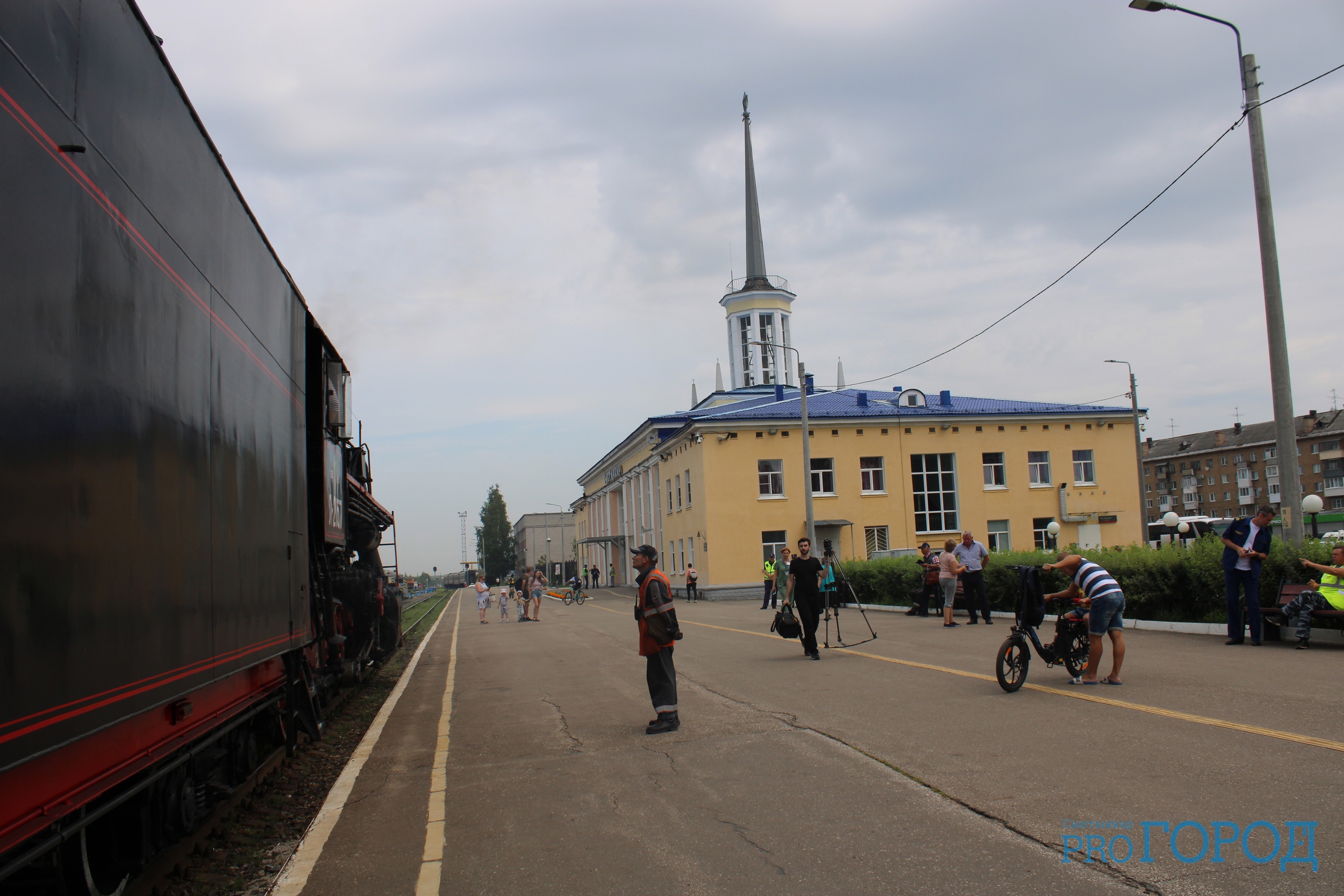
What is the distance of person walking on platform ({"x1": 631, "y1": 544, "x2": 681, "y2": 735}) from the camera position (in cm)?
847

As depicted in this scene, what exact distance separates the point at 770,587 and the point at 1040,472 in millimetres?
24078

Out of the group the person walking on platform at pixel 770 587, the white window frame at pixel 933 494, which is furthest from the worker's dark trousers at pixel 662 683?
the white window frame at pixel 933 494

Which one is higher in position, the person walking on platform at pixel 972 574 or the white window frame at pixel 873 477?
the white window frame at pixel 873 477

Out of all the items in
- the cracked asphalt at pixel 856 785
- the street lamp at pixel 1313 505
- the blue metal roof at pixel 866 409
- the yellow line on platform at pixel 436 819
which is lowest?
the yellow line on platform at pixel 436 819

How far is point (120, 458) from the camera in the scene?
11.7 ft

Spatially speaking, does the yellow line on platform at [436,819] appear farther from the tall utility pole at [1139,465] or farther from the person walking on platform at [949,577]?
the tall utility pole at [1139,465]

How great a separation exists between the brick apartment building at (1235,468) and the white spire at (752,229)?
156 ft

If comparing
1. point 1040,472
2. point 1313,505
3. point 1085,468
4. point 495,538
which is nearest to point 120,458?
point 1313,505

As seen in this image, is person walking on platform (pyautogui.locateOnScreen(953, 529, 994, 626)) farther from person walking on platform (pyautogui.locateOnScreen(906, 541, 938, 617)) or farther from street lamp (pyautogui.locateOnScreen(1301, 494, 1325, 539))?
street lamp (pyautogui.locateOnScreen(1301, 494, 1325, 539))

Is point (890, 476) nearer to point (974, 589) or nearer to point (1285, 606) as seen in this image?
point (974, 589)

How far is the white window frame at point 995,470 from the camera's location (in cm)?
4559

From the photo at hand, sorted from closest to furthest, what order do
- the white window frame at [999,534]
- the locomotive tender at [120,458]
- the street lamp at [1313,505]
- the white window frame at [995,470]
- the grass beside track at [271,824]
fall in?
the locomotive tender at [120,458] → the grass beside track at [271,824] → the street lamp at [1313,505] → the white window frame at [999,534] → the white window frame at [995,470]

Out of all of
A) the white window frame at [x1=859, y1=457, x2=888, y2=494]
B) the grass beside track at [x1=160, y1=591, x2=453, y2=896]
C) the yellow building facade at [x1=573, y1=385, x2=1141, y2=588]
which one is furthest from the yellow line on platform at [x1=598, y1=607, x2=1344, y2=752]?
the white window frame at [x1=859, y1=457, x2=888, y2=494]

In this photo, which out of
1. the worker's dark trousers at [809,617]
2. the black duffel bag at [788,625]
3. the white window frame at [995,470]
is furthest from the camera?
the white window frame at [995,470]
